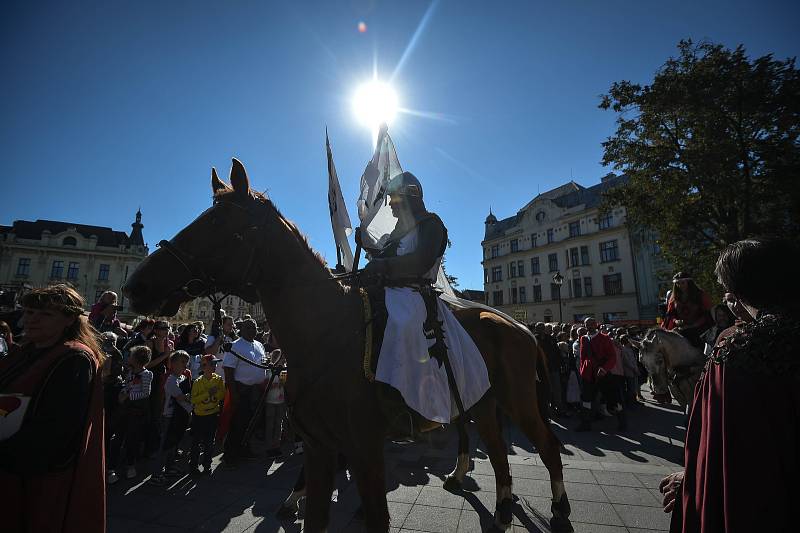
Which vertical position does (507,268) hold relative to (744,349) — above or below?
above

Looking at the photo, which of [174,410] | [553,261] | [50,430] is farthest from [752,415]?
[553,261]

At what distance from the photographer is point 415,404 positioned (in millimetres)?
2387

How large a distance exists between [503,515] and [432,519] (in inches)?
28.9

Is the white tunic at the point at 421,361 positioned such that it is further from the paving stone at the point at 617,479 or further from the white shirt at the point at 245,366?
the white shirt at the point at 245,366

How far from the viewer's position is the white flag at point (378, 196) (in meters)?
3.68

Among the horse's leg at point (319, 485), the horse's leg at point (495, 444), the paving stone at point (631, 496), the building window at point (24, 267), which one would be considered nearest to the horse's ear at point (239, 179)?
the horse's leg at point (319, 485)

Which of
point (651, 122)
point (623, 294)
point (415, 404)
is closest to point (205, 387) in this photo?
point (415, 404)

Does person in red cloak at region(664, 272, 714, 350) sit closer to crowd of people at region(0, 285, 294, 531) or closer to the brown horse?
the brown horse

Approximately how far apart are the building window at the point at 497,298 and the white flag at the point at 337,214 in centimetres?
4938

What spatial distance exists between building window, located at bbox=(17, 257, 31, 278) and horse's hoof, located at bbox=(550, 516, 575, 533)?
247 feet

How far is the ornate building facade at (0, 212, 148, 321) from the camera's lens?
5262cm

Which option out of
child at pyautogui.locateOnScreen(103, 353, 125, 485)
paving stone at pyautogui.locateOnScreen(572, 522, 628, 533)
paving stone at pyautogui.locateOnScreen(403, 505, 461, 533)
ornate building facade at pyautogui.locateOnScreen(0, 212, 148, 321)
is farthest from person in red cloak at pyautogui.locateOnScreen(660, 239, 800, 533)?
ornate building facade at pyautogui.locateOnScreen(0, 212, 148, 321)

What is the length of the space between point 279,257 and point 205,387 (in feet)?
14.4

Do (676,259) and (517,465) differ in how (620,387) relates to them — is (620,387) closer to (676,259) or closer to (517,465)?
(517,465)
